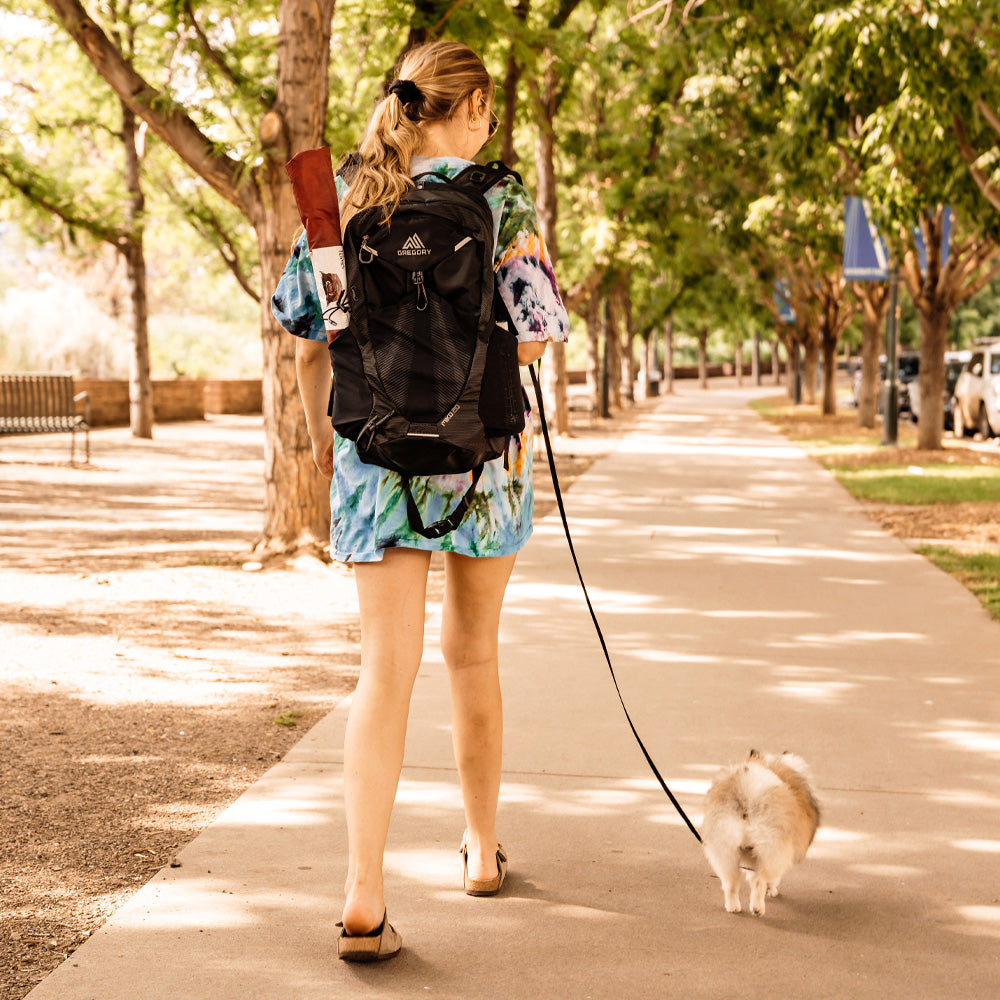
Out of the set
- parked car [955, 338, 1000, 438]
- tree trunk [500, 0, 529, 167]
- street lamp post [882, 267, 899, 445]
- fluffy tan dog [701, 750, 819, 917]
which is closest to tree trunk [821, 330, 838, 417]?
parked car [955, 338, 1000, 438]

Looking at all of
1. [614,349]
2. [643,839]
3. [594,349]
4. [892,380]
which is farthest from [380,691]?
[614,349]

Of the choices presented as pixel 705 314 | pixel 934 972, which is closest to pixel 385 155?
pixel 934 972

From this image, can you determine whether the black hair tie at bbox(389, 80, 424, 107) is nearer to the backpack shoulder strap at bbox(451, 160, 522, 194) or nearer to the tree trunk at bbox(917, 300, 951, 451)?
the backpack shoulder strap at bbox(451, 160, 522, 194)

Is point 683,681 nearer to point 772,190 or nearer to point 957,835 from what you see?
point 957,835

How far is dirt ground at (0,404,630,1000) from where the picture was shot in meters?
3.48

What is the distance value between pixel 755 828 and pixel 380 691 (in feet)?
3.27

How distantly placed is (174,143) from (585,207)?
15464mm

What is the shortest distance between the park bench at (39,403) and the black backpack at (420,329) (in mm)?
13617

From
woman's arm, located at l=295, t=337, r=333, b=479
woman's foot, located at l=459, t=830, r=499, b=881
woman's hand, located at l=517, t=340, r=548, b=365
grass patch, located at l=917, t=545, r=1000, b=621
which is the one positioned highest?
woman's hand, located at l=517, t=340, r=548, b=365

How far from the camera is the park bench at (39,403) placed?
1556 cm

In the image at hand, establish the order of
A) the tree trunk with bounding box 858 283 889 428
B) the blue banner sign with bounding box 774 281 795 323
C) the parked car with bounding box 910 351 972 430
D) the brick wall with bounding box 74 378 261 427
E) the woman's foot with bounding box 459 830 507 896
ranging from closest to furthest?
the woman's foot with bounding box 459 830 507 896
the brick wall with bounding box 74 378 261 427
the tree trunk with bounding box 858 283 889 428
the parked car with bounding box 910 351 972 430
the blue banner sign with bounding box 774 281 795 323

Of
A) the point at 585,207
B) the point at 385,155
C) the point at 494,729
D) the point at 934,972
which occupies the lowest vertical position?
the point at 934,972

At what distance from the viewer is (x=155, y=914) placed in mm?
3150

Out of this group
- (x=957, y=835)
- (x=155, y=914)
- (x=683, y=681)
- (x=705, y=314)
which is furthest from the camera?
(x=705, y=314)
